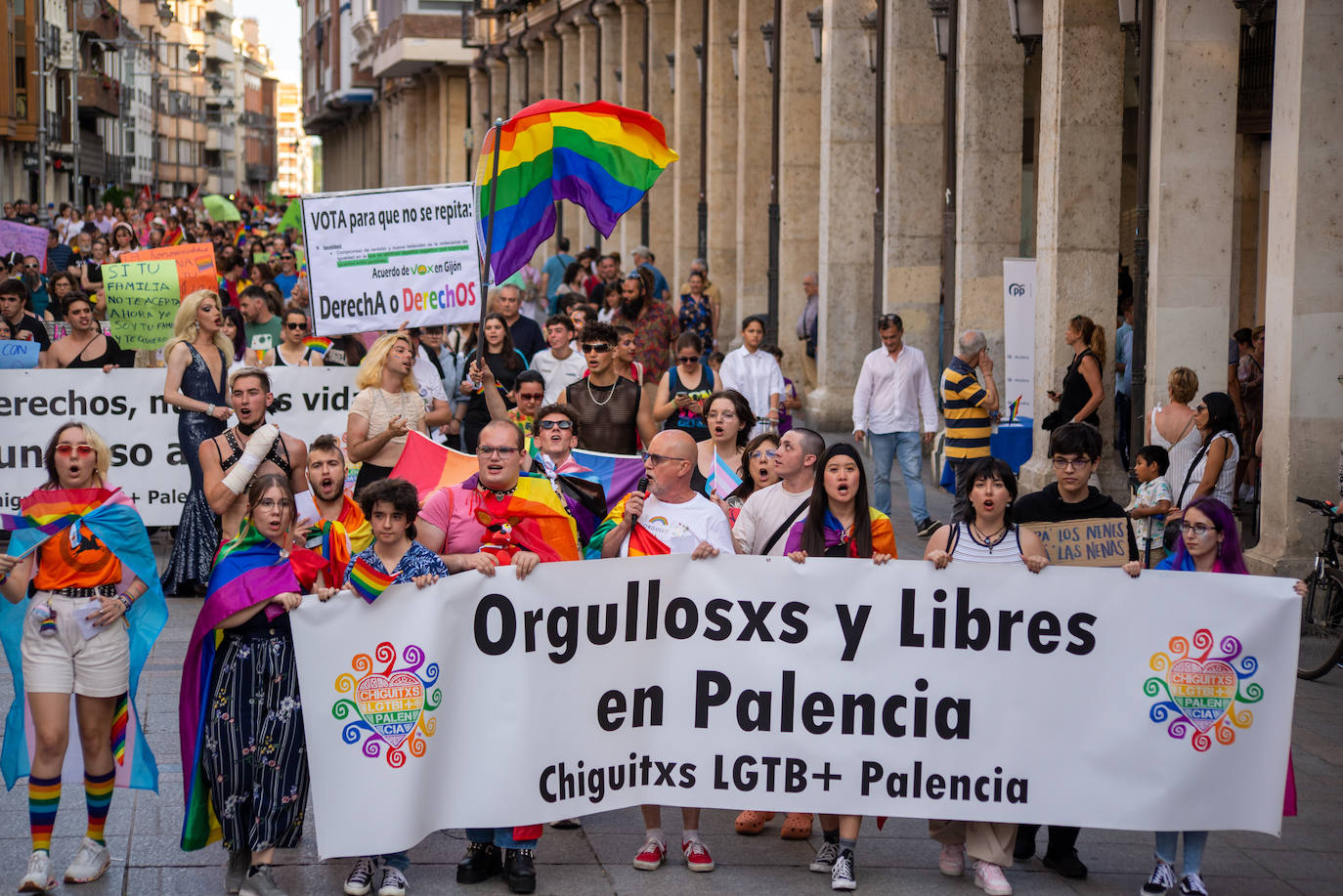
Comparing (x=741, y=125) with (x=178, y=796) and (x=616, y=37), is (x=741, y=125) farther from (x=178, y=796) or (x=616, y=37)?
(x=178, y=796)

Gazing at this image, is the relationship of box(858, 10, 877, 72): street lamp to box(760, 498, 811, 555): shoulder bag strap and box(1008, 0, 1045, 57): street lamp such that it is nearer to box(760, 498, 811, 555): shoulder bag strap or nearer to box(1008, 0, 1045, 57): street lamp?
box(1008, 0, 1045, 57): street lamp

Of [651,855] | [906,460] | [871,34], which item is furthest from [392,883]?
[871,34]

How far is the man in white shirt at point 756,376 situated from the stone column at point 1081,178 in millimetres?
2995

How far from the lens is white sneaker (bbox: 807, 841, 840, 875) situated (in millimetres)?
6449

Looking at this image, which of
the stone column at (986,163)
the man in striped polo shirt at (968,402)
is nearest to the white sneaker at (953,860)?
the man in striped polo shirt at (968,402)

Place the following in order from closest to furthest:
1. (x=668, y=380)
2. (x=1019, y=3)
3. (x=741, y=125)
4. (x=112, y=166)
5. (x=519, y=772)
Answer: (x=519, y=772) → (x=668, y=380) → (x=1019, y=3) → (x=741, y=125) → (x=112, y=166)

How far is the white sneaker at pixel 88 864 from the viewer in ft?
20.3

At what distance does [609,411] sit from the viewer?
1056 centimetres

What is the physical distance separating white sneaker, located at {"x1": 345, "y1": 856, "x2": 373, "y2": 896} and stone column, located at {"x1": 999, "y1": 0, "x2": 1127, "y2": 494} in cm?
952

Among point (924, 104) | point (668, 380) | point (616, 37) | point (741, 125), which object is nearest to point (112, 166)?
point (616, 37)

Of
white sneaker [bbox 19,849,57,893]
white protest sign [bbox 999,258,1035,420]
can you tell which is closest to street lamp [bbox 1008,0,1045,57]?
white protest sign [bbox 999,258,1035,420]

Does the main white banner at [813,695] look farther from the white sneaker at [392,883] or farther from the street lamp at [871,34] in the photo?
the street lamp at [871,34]

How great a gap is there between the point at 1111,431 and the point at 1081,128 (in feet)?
7.95

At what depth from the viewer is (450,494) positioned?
688cm
